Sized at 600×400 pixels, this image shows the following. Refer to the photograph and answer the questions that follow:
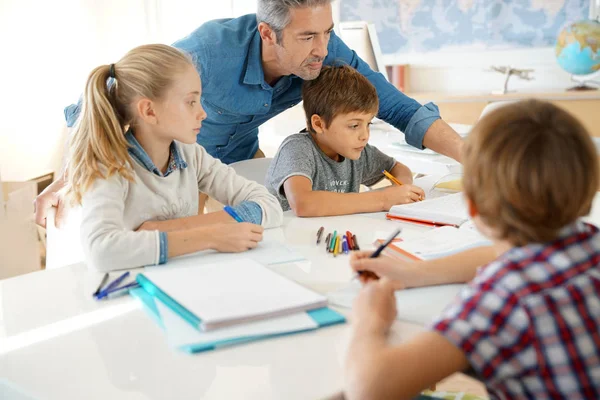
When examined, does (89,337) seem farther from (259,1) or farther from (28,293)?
(259,1)

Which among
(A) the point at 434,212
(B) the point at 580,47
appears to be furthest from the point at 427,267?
(B) the point at 580,47

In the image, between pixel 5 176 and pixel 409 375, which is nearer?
pixel 409 375

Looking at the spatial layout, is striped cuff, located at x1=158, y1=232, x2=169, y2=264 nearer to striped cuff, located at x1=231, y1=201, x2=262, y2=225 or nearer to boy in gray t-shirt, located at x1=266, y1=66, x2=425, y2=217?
striped cuff, located at x1=231, y1=201, x2=262, y2=225

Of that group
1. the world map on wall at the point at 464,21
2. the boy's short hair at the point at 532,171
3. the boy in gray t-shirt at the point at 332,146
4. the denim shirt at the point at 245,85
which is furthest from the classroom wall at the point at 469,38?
the boy's short hair at the point at 532,171

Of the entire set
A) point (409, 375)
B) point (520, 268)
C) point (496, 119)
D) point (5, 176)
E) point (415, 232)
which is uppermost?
point (496, 119)

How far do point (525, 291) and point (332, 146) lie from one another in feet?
4.17

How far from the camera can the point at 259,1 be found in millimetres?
1988

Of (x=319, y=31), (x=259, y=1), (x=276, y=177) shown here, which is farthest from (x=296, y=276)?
(x=259, y=1)

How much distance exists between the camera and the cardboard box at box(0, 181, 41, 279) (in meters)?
2.75

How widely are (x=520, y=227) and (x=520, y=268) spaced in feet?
0.15

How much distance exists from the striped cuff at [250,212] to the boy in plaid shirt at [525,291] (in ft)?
2.38

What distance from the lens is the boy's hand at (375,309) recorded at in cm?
84

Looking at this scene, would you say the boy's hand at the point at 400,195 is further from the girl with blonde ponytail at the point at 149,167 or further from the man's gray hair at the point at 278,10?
the man's gray hair at the point at 278,10

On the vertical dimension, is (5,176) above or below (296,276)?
below
